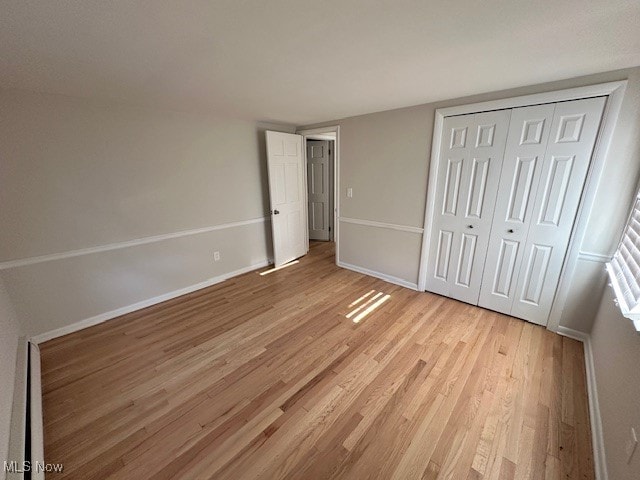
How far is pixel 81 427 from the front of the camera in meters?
1.51

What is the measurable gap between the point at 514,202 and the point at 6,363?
13.3ft

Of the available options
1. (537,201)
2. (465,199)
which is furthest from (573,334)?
(465,199)

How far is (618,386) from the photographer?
133 centimetres

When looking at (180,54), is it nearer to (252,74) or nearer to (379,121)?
(252,74)

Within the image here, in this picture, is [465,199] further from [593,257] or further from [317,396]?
[317,396]

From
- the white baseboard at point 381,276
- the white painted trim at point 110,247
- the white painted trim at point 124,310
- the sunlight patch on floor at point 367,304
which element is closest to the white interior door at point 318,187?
the white baseboard at point 381,276

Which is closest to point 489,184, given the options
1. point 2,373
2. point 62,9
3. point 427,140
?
point 427,140

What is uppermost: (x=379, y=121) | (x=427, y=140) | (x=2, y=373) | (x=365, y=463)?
(x=379, y=121)

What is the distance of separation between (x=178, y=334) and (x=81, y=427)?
35.1 inches

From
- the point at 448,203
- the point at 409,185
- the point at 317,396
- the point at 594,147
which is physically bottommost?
the point at 317,396

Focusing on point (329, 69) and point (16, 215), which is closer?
point (329, 69)

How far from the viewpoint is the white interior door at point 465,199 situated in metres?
2.36

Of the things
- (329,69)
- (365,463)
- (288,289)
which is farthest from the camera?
(288,289)

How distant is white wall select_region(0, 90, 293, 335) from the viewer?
2.05 meters
